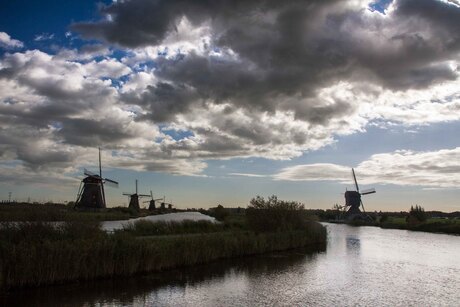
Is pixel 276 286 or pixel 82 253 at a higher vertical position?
pixel 82 253

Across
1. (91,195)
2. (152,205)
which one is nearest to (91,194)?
(91,195)

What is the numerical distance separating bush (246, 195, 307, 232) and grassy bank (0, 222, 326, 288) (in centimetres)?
1065

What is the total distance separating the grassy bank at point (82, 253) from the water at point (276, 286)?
2.05ft

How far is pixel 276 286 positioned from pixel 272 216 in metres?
18.6

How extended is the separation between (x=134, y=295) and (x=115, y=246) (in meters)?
3.86

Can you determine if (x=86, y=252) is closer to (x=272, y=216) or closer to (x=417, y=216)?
(x=272, y=216)

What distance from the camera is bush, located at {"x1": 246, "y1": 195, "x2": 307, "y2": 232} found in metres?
38.2

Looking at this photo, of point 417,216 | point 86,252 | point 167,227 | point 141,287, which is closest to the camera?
point 141,287

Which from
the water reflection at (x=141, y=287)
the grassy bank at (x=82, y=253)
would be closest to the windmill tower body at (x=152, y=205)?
Answer: the grassy bank at (x=82, y=253)

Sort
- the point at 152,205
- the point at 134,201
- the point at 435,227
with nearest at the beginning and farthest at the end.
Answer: the point at 435,227, the point at 134,201, the point at 152,205

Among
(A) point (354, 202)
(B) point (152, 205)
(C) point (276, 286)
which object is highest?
(A) point (354, 202)

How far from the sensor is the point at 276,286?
781 inches

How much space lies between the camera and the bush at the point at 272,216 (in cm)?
3822

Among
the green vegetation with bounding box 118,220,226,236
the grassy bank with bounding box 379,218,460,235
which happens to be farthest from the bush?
the grassy bank with bounding box 379,218,460,235
